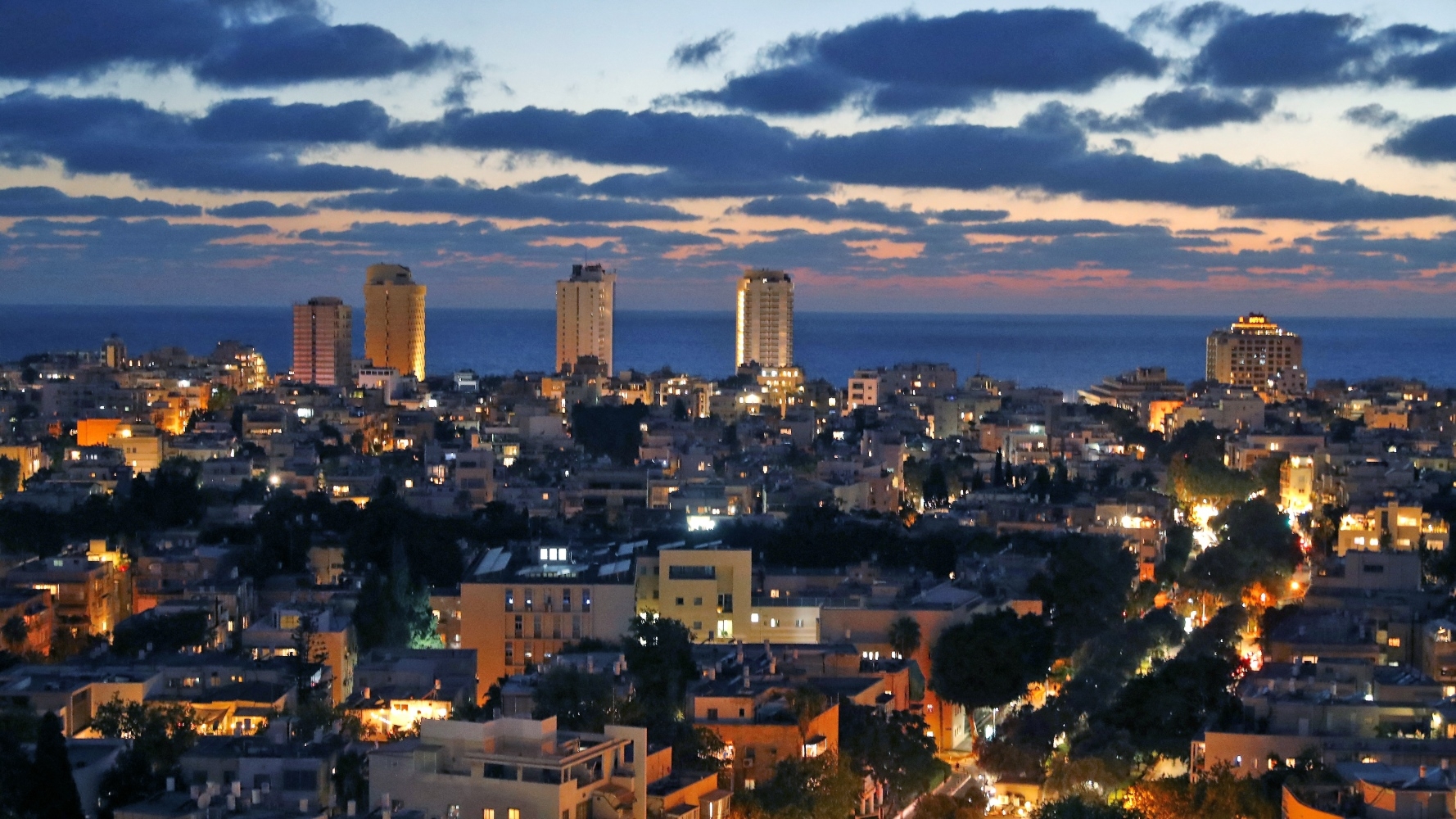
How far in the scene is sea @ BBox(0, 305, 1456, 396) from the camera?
102 metres

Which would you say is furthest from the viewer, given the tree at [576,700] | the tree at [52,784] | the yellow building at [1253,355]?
the yellow building at [1253,355]

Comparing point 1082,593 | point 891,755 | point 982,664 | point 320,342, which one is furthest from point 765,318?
point 891,755

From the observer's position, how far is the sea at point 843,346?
102000 mm

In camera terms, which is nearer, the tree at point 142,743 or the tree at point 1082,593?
the tree at point 142,743

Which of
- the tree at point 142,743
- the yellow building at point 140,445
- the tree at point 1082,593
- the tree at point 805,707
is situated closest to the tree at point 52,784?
the tree at point 142,743

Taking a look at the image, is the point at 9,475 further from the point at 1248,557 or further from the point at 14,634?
the point at 1248,557

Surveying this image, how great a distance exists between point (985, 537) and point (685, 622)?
24.1 ft

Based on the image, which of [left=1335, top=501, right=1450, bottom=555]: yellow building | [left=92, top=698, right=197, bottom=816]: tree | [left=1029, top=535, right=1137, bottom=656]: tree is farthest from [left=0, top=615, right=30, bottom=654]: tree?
[left=1335, top=501, right=1450, bottom=555]: yellow building

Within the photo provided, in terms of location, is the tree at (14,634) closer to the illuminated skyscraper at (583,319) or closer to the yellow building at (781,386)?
the yellow building at (781,386)

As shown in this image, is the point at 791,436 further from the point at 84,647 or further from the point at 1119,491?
the point at 84,647

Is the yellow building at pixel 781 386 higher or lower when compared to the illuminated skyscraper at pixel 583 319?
lower

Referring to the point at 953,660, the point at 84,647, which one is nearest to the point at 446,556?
the point at 84,647

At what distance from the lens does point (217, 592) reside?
82.7 ft

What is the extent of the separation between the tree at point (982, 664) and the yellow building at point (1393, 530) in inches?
423
